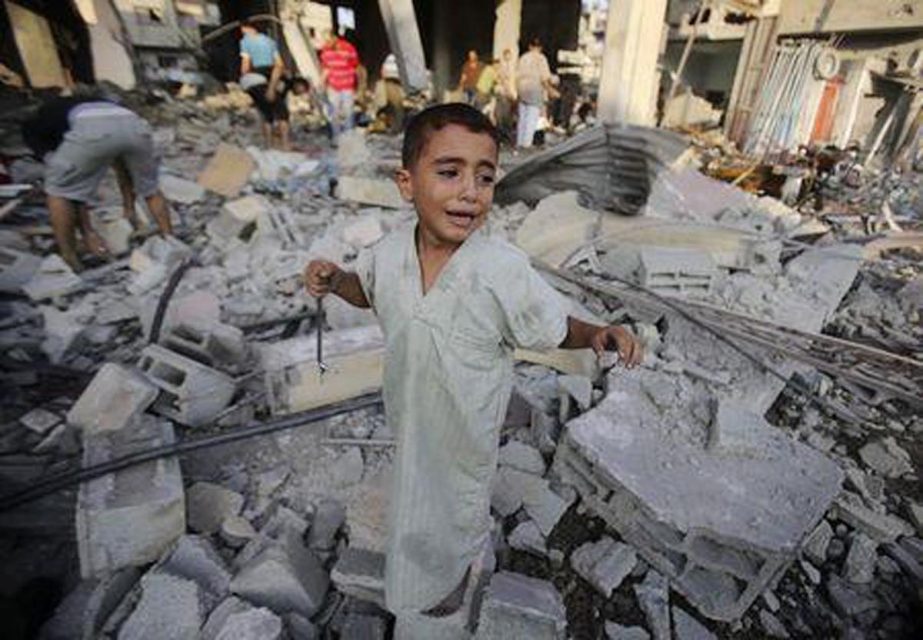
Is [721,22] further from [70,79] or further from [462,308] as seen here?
[462,308]

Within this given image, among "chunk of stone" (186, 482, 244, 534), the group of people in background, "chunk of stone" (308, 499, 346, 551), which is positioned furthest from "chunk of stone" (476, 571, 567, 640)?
the group of people in background

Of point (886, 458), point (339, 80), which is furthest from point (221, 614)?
point (339, 80)

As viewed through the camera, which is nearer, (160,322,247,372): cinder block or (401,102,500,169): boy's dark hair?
(401,102,500,169): boy's dark hair

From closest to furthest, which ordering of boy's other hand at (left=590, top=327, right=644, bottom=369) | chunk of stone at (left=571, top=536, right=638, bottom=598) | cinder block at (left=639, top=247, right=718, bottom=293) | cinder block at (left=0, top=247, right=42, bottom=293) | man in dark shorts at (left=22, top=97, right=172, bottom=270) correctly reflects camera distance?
boy's other hand at (left=590, top=327, right=644, bottom=369), chunk of stone at (left=571, top=536, right=638, bottom=598), cinder block at (left=639, top=247, right=718, bottom=293), cinder block at (left=0, top=247, right=42, bottom=293), man in dark shorts at (left=22, top=97, right=172, bottom=270)

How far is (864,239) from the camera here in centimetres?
609

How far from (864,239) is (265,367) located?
6.60 m

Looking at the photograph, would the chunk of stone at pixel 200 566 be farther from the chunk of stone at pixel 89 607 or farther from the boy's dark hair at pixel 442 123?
the boy's dark hair at pixel 442 123

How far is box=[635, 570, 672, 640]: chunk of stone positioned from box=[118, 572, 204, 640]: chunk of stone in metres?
1.68

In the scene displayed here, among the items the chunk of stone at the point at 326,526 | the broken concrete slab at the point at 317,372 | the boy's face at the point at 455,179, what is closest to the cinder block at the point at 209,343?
the broken concrete slab at the point at 317,372

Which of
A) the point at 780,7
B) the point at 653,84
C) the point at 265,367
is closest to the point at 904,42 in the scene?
the point at 780,7

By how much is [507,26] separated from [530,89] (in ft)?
14.1

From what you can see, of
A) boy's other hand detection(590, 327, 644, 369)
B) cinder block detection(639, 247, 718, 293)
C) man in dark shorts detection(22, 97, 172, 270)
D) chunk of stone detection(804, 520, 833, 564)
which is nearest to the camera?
boy's other hand detection(590, 327, 644, 369)

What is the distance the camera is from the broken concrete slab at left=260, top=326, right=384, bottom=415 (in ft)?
9.49

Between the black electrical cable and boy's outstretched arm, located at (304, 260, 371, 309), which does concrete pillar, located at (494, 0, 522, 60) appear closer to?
the black electrical cable
